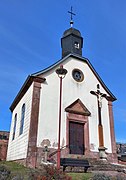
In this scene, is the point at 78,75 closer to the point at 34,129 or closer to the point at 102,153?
the point at 34,129

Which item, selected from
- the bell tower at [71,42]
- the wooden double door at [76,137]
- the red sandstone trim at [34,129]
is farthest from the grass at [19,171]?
the bell tower at [71,42]

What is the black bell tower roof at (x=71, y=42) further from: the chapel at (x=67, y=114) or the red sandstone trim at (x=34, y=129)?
the red sandstone trim at (x=34, y=129)

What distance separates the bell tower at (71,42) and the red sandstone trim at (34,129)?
6.11 metres

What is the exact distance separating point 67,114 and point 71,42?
7745 mm

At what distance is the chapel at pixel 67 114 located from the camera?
12969 millimetres

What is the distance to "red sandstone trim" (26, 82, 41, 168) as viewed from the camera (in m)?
12.0

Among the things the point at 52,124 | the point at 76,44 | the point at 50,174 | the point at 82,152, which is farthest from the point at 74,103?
the point at 50,174

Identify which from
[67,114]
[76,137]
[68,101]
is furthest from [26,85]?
[76,137]

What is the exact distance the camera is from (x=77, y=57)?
684 inches

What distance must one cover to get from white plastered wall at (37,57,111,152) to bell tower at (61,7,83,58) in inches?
72.4

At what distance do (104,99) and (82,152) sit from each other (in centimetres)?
529

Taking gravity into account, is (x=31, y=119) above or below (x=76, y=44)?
below

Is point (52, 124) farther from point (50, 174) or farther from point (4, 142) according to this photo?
point (4, 142)

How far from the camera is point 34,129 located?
12.9 m
